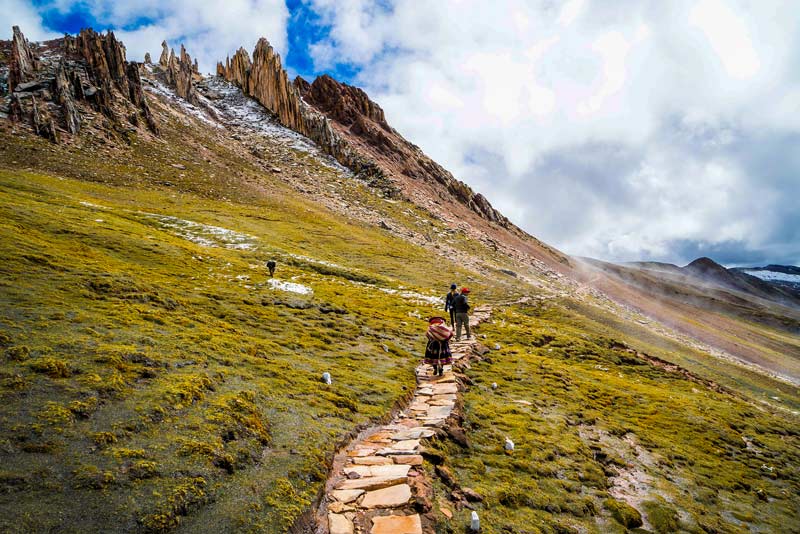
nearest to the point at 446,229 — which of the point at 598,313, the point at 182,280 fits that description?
the point at 598,313

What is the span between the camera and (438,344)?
19297 mm

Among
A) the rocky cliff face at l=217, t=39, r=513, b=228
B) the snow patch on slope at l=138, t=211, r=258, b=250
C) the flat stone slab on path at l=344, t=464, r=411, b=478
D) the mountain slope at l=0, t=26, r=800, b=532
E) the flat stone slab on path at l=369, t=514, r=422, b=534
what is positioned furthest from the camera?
the rocky cliff face at l=217, t=39, r=513, b=228

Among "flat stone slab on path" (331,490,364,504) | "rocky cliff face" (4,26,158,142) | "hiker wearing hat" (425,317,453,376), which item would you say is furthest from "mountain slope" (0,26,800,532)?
"rocky cliff face" (4,26,158,142)

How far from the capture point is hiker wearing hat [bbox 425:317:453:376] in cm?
1894

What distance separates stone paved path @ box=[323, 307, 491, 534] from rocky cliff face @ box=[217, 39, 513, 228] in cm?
9942

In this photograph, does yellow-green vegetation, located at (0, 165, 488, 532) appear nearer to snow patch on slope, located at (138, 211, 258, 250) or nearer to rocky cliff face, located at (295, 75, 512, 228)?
snow patch on slope, located at (138, 211, 258, 250)

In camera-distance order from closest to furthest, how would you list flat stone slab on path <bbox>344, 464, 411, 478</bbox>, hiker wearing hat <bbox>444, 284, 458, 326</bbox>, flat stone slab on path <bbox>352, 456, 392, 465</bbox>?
flat stone slab on path <bbox>344, 464, 411, 478</bbox> → flat stone slab on path <bbox>352, 456, 392, 465</bbox> → hiker wearing hat <bbox>444, 284, 458, 326</bbox>

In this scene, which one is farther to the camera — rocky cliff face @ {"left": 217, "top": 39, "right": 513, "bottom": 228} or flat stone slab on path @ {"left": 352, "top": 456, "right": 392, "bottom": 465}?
rocky cliff face @ {"left": 217, "top": 39, "right": 513, "bottom": 228}

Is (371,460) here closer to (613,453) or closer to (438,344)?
(438,344)

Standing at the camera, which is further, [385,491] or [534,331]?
[534,331]

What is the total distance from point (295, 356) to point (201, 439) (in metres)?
8.33

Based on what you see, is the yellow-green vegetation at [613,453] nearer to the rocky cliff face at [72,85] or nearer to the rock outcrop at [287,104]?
the rocky cliff face at [72,85]

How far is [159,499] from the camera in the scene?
6.75m

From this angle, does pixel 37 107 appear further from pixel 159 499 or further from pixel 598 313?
pixel 598 313
